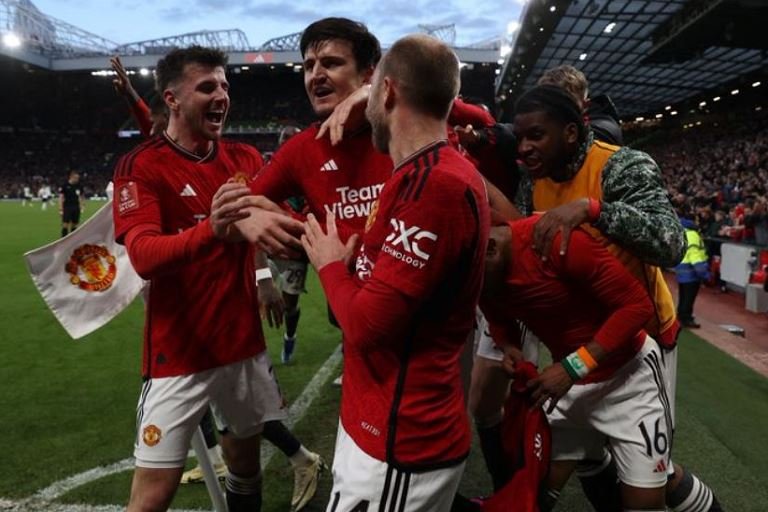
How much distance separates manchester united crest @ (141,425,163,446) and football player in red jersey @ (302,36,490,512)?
41.7 inches

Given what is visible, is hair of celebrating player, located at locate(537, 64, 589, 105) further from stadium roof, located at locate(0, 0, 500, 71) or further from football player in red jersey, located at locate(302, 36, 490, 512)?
stadium roof, located at locate(0, 0, 500, 71)

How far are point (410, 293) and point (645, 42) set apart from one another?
3033 cm

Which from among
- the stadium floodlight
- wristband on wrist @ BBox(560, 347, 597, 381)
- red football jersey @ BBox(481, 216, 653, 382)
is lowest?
wristband on wrist @ BBox(560, 347, 597, 381)

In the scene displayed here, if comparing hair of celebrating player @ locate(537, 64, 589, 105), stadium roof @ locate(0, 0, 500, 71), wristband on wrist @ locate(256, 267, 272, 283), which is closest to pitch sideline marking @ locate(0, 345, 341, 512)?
wristband on wrist @ locate(256, 267, 272, 283)

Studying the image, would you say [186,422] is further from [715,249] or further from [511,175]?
[715,249]

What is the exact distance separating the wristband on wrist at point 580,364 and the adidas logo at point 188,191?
68.6 inches

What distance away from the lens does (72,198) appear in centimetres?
1698

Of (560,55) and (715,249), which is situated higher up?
(560,55)

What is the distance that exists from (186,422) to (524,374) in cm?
144

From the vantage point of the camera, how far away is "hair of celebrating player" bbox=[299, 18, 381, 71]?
7.99 feet

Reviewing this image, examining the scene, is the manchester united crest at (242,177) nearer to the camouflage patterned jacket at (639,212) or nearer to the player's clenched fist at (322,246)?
the player's clenched fist at (322,246)

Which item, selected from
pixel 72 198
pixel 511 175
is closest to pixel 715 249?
pixel 511 175

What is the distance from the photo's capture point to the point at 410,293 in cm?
162

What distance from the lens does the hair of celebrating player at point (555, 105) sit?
2518mm
